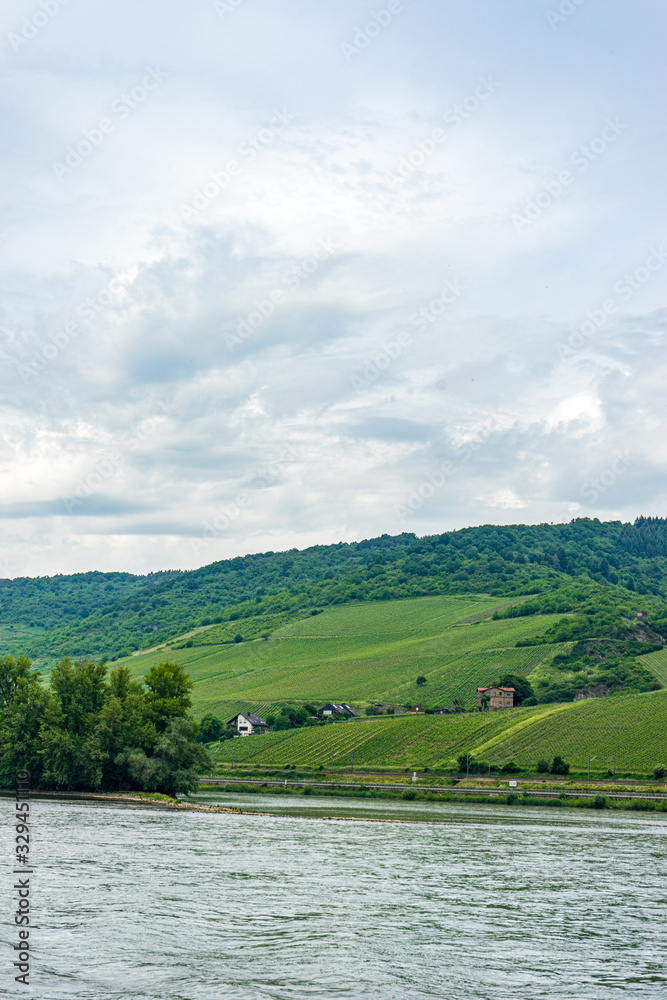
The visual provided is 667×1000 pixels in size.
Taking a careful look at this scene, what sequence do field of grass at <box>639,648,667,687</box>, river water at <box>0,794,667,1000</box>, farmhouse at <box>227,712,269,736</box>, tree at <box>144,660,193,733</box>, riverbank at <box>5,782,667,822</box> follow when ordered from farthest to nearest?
farmhouse at <box>227,712,269,736</box>, field of grass at <box>639,648,667,687</box>, tree at <box>144,660,193,733</box>, riverbank at <box>5,782,667,822</box>, river water at <box>0,794,667,1000</box>

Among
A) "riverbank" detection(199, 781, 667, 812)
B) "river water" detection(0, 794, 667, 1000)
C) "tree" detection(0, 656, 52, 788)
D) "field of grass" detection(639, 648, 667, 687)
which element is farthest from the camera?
"field of grass" detection(639, 648, 667, 687)

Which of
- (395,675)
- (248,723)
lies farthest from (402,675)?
(248,723)

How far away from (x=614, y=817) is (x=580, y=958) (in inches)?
2275

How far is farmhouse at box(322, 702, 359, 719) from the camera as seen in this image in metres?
160

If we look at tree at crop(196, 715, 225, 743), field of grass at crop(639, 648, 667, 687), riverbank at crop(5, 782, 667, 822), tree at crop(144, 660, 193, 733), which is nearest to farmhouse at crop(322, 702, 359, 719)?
tree at crop(196, 715, 225, 743)

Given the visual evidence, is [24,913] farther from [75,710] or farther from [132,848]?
[75,710]

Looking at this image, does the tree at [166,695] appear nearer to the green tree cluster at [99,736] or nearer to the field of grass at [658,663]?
the green tree cluster at [99,736]

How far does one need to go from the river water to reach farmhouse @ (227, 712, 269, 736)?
334ft

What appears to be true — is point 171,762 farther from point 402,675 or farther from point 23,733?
point 402,675

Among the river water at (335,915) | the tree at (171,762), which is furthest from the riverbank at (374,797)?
the river water at (335,915)

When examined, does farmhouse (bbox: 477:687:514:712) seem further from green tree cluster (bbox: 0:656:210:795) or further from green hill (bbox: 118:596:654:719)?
green tree cluster (bbox: 0:656:210:795)

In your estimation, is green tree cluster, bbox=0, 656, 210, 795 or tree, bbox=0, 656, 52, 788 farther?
tree, bbox=0, 656, 52, 788

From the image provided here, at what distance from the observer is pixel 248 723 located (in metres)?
162

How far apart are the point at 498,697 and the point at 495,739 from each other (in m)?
25.8
